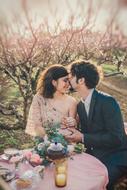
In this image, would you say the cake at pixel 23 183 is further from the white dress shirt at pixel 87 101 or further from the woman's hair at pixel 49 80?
the woman's hair at pixel 49 80

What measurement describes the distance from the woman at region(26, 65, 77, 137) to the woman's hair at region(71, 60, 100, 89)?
231 mm

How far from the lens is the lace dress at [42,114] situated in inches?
131

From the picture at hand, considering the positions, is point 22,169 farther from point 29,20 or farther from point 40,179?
point 29,20

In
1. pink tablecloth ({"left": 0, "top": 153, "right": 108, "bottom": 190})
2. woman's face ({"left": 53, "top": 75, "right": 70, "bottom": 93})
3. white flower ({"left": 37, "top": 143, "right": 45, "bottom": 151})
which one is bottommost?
pink tablecloth ({"left": 0, "top": 153, "right": 108, "bottom": 190})

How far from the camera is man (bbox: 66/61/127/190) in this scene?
9.63 feet

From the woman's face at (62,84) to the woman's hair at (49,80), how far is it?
3 centimetres

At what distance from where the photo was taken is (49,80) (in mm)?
3307

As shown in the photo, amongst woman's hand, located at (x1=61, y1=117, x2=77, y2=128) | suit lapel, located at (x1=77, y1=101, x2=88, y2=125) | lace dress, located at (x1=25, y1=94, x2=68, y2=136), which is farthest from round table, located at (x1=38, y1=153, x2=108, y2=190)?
lace dress, located at (x1=25, y1=94, x2=68, y2=136)

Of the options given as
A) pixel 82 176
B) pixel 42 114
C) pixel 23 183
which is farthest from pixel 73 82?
pixel 23 183

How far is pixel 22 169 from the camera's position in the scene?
2.39 m

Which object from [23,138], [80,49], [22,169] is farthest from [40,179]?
[80,49]

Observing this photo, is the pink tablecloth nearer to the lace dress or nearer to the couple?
the couple

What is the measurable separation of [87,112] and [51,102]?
0.37 metres

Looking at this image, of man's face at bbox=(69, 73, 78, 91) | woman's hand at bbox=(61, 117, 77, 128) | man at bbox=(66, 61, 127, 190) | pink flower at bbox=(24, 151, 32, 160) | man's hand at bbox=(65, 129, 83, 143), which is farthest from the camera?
woman's hand at bbox=(61, 117, 77, 128)
